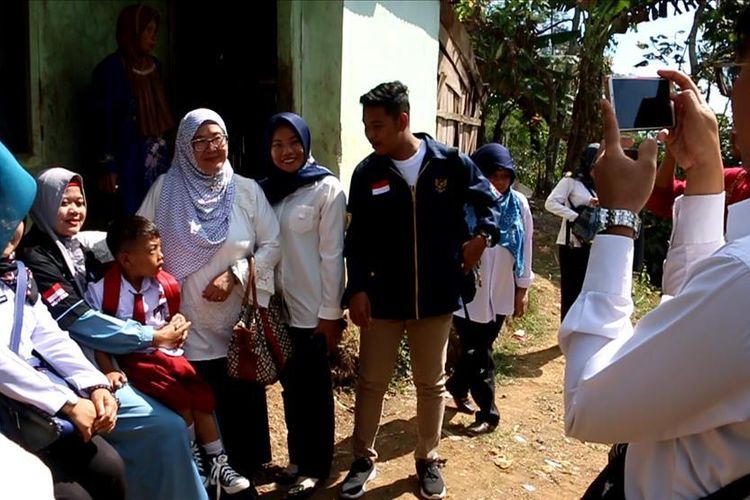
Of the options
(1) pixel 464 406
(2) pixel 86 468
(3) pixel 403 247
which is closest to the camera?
(2) pixel 86 468

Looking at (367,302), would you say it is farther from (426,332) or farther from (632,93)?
(632,93)

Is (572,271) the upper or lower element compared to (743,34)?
lower

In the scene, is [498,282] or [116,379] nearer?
[116,379]

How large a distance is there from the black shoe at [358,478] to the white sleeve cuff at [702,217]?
228 centimetres

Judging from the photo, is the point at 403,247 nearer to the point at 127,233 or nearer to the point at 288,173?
the point at 288,173

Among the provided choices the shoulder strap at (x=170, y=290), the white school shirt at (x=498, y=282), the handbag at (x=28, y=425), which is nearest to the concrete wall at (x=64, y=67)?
the shoulder strap at (x=170, y=290)

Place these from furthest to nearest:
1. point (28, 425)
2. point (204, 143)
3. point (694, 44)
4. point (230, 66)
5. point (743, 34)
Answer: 1. point (694, 44)
2. point (230, 66)
3. point (204, 143)
4. point (28, 425)
5. point (743, 34)

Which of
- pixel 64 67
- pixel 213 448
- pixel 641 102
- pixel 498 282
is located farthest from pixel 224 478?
pixel 64 67

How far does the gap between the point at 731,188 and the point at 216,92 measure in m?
4.08

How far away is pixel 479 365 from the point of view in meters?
4.39

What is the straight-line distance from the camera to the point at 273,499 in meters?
3.42

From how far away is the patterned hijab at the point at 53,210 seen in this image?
2.66 m

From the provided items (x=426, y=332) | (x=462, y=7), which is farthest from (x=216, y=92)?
(x=462, y=7)

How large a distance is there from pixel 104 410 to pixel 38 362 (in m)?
0.29
